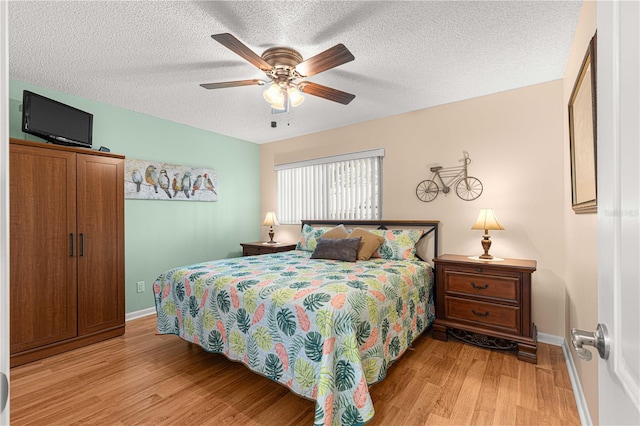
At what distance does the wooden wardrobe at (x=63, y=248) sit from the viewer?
2461mm

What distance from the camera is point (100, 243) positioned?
298cm

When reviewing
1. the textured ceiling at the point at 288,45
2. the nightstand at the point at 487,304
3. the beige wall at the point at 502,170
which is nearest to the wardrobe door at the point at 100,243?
the textured ceiling at the point at 288,45

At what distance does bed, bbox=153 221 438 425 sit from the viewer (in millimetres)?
1644

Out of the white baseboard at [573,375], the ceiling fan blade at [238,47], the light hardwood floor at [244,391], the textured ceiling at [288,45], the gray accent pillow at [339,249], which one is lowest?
the light hardwood floor at [244,391]

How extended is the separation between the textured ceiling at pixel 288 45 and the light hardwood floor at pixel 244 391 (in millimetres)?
2453

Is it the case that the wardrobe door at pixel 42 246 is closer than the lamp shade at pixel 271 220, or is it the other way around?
the wardrobe door at pixel 42 246

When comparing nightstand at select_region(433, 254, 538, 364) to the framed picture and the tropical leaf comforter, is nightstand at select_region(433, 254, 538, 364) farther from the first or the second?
the framed picture

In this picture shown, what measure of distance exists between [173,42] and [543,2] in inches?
94.9

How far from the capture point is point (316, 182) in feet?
14.8

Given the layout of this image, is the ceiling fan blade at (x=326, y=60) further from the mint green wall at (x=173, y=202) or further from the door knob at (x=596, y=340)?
the mint green wall at (x=173, y=202)

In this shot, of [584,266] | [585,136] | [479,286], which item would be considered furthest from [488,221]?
[585,136]

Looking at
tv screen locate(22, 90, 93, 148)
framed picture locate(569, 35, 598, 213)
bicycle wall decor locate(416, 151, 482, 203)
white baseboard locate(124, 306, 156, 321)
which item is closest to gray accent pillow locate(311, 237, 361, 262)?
bicycle wall decor locate(416, 151, 482, 203)

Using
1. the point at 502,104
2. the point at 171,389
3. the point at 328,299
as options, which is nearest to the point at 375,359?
the point at 328,299

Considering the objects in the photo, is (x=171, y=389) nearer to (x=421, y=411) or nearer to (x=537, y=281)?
(x=421, y=411)
